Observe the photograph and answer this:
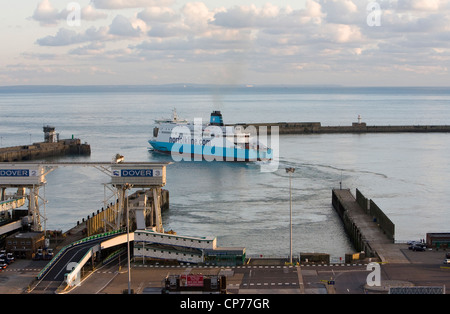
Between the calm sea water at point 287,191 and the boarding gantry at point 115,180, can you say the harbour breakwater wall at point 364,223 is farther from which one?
the boarding gantry at point 115,180

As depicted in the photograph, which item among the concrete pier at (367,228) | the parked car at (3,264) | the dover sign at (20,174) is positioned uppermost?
the dover sign at (20,174)

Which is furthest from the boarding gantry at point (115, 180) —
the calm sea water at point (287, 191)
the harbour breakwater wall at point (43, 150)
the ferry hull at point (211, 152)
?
the ferry hull at point (211, 152)

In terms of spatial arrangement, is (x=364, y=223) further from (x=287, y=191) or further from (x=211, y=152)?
(x=211, y=152)

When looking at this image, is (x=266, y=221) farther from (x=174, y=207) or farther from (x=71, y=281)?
(x=71, y=281)

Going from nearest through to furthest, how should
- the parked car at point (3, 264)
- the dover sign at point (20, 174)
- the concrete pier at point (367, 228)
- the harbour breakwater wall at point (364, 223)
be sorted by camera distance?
the parked car at point (3, 264) < the concrete pier at point (367, 228) < the harbour breakwater wall at point (364, 223) < the dover sign at point (20, 174)

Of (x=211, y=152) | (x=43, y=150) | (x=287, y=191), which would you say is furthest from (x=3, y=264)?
(x=43, y=150)

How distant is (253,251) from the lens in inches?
1778

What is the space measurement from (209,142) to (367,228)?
57100mm

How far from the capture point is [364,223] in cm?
4934

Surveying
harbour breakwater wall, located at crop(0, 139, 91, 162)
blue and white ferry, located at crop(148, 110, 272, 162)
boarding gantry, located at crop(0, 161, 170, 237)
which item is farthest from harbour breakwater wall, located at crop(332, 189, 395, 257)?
harbour breakwater wall, located at crop(0, 139, 91, 162)

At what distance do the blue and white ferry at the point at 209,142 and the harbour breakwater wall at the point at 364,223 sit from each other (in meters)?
36.8

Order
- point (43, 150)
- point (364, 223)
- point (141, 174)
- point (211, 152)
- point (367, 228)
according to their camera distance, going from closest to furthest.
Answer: point (141, 174), point (367, 228), point (364, 223), point (211, 152), point (43, 150)

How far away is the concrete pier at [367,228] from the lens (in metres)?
39.3

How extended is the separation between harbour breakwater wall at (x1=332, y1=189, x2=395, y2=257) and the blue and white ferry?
3677 cm
